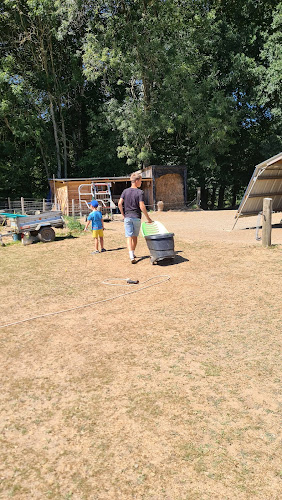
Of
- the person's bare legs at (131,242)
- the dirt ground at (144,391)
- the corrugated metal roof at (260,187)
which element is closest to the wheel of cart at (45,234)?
the person's bare legs at (131,242)

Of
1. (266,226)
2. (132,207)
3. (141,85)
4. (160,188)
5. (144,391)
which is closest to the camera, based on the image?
(144,391)

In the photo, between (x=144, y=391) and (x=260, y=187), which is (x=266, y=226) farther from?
(x=144, y=391)

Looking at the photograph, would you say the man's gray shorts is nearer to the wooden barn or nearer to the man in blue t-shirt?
the man in blue t-shirt

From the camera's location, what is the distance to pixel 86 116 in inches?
1395

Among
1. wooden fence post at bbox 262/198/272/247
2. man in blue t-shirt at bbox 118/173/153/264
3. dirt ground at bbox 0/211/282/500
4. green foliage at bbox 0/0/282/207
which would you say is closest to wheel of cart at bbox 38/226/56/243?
man in blue t-shirt at bbox 118/173/153/264

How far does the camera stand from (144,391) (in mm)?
3588

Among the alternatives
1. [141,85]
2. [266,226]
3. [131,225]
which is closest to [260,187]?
[266,226]

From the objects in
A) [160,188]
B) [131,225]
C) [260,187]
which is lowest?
[131,225]

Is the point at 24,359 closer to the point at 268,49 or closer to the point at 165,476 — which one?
the point at 165,476

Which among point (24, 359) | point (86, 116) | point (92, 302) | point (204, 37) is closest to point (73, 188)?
point (86, 116)

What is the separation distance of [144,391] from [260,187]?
11.5 meters

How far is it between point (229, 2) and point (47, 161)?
71.1 ft

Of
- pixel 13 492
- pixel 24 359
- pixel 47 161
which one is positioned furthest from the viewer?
pixel 47 161

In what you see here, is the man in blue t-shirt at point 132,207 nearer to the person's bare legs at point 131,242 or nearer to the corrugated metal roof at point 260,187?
the person's bare legs at point 131,242
